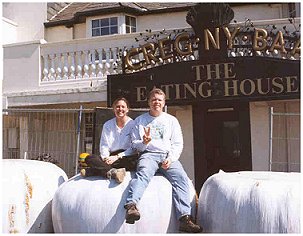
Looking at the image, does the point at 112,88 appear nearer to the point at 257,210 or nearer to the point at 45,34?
the point at 45,34

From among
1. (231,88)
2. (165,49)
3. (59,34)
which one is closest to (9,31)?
(59,34)

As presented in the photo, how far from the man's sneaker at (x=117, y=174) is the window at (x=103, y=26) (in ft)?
35.3

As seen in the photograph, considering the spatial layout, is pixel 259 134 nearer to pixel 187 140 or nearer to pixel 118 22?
pixel 187 140

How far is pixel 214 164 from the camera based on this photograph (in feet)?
39.0

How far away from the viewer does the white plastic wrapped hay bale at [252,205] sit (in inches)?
160

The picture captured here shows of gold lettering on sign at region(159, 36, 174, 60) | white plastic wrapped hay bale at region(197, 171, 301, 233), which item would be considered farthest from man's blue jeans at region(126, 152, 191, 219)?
gold lettering on sign at region(159, 36, 174, 60)

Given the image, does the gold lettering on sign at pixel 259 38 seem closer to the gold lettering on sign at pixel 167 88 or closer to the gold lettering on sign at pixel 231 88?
the gold lettering on sign at pixel 231 88

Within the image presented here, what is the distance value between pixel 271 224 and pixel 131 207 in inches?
52.3

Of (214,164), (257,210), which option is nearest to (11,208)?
(257,210)

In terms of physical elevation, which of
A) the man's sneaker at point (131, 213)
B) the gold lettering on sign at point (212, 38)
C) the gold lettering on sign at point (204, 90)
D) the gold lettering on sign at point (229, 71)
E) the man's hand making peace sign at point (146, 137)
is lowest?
the man's sneaker at point (131, 213)

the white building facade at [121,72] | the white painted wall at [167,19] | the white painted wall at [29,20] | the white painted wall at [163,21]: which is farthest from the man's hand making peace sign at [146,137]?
the white painted wall at [29,20]

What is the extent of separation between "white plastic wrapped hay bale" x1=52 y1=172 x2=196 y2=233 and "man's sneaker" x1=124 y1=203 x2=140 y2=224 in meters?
0.13

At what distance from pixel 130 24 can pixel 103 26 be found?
0.92 m

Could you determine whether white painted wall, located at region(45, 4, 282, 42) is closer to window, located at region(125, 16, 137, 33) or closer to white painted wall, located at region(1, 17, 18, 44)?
window, located at region(125, 16, 137, 33)
